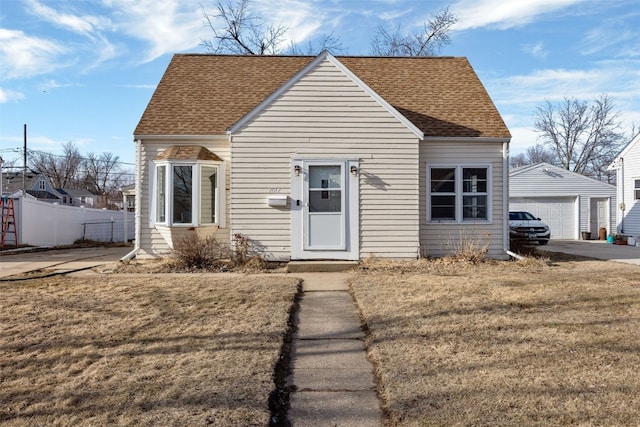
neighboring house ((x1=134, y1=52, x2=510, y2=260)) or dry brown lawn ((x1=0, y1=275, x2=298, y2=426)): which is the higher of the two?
neighboring house ((x1=134, y1=52, x2=510, y2=260))

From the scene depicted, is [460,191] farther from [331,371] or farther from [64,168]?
[64,168]

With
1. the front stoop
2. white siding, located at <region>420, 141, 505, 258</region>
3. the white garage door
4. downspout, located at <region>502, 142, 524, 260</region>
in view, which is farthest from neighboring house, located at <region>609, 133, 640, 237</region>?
the front stoop

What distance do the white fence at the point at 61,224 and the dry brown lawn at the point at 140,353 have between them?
1247cm

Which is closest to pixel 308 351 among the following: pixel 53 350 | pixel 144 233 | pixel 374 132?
pixel 53 350

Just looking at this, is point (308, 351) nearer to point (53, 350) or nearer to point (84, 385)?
point (84, 385)

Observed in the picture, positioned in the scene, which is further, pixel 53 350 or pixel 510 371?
pixel 53 350

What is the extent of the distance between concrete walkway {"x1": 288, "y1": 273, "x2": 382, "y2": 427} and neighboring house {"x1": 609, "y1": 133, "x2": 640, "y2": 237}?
19.2 meters

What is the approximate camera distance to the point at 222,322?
6219mm

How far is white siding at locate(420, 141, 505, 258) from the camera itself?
1283cm

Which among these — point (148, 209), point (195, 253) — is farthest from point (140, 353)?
point (148, 209)

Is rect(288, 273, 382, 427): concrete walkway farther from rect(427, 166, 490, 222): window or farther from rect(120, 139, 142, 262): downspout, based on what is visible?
rect(120, 139, 142, 262): downspout

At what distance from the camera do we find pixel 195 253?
11031 mm

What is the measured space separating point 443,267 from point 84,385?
831 cm

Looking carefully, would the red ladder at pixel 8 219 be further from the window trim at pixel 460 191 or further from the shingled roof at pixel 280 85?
the window trim at pixel 460 191
